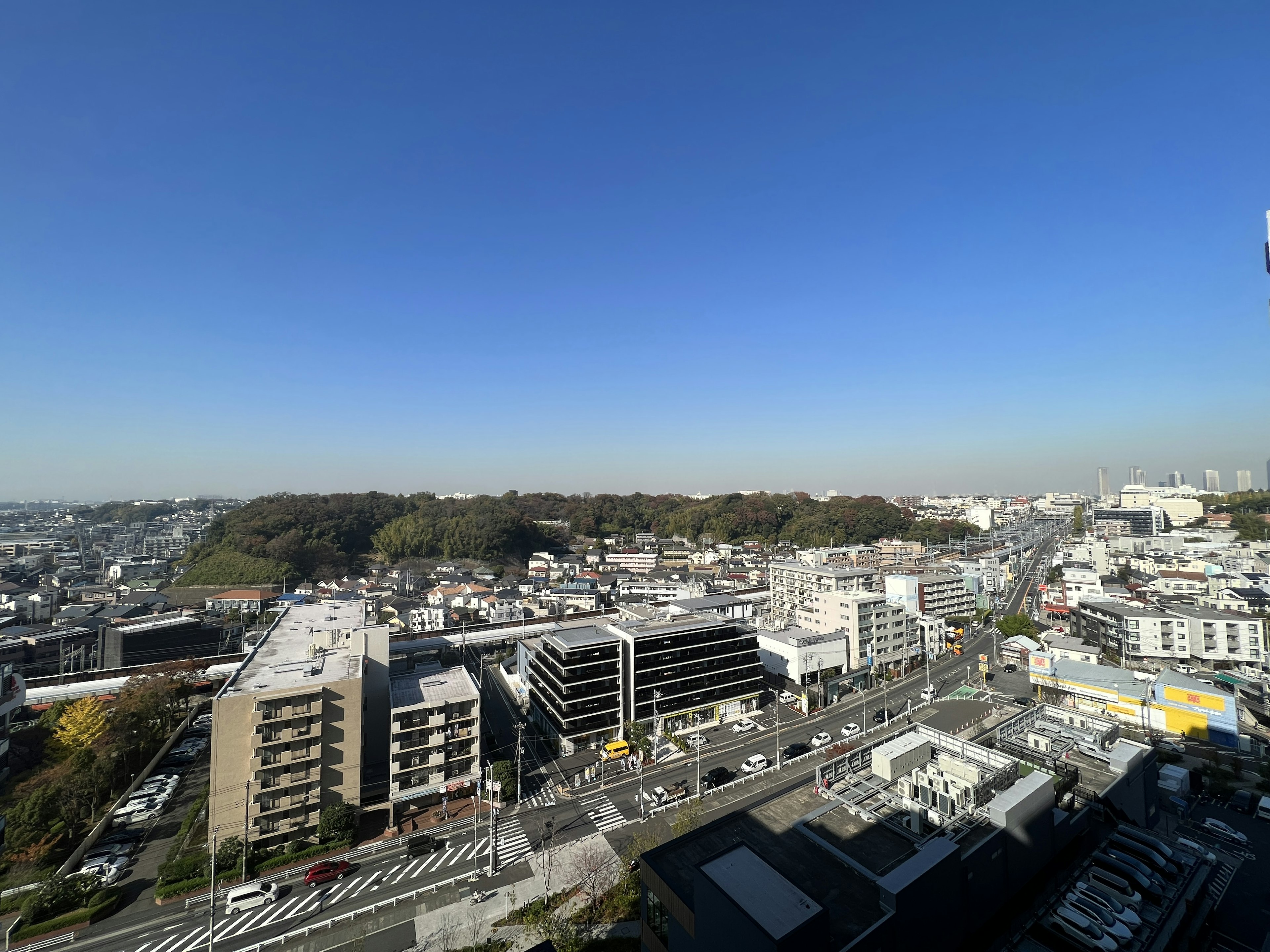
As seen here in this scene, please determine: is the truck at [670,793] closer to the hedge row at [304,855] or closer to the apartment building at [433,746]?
the apartment building at [433,746]

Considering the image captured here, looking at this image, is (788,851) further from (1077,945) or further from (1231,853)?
(1231,853)

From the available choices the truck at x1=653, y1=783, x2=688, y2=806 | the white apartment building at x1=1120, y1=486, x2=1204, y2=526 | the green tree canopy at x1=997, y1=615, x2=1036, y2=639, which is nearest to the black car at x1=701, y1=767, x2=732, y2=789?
the truck at x1=653, y1=783, x2=688, y2=806

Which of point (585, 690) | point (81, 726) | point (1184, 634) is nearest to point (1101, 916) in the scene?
point (585, 690)

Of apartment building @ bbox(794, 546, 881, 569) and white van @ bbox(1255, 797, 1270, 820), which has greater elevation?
apartment building @ bbox(794, 546, 881, 569)

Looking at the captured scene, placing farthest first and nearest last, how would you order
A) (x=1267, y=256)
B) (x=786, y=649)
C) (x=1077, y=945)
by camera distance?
(x=786, y=649) → (x=1267, y=256) → (x=1077, y=945)

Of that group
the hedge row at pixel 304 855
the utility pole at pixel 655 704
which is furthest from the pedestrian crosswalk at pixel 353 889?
the utility pole at pixel 655 704

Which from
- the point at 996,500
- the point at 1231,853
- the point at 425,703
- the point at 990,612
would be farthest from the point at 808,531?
the point at 996,500

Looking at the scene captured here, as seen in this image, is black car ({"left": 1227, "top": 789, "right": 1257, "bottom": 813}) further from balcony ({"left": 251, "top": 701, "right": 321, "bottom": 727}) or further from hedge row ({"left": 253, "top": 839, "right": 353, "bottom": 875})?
balcony ({"left": 251, "top": 701, "right": 321, "bottom": 727})
